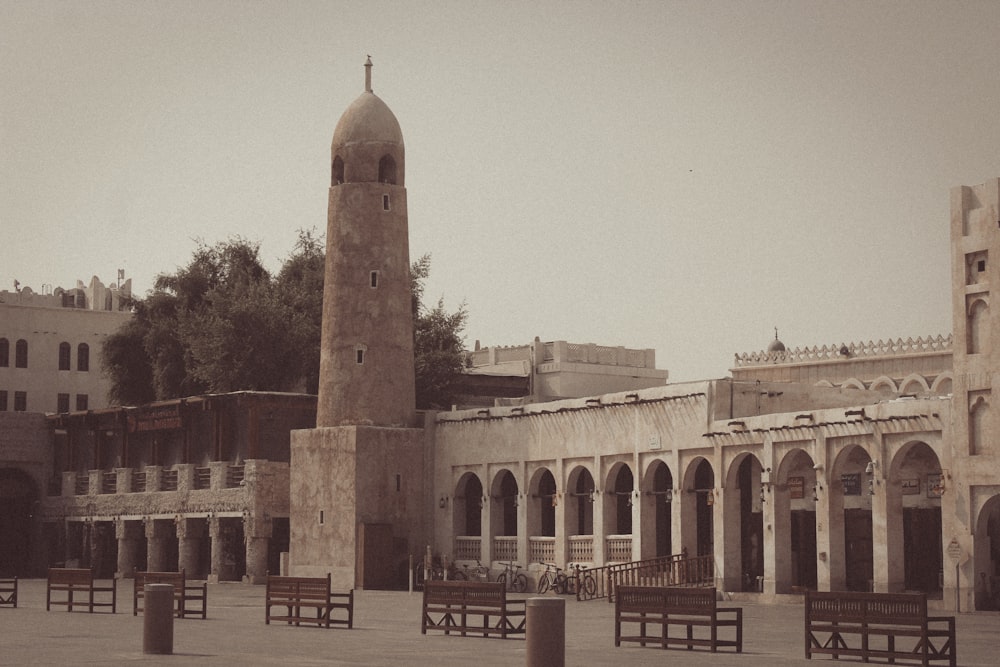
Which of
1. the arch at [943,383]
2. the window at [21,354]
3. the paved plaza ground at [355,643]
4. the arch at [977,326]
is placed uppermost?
the window at [21,354]

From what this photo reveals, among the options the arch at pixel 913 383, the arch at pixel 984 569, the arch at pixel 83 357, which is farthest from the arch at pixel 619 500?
the arch at pixel 83 357

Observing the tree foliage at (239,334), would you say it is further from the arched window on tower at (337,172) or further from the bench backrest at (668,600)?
the bench backrest at (668,600)

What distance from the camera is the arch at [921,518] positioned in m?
41.1

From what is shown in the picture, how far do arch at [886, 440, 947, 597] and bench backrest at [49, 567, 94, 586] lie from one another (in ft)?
57.5

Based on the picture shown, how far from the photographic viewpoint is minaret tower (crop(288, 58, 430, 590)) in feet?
169

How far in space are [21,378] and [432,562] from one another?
3380 cm

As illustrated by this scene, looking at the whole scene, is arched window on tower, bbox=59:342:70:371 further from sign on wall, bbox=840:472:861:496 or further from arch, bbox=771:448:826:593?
sign on wall, bbox=840:472:861:496

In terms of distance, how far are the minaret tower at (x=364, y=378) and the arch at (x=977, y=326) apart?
1957 centimetres

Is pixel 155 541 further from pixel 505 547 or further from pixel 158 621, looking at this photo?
pixel 158 621

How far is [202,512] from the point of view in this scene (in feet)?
190

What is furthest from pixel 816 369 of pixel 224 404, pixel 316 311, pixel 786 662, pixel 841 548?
pixel 786 662

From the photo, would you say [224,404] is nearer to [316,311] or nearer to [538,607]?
[316,311]

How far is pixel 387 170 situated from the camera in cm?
5294

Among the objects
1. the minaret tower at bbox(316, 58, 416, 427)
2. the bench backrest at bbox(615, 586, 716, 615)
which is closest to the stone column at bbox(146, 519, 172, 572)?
the minaret tower at bbox(316, 58, 416, 427)
